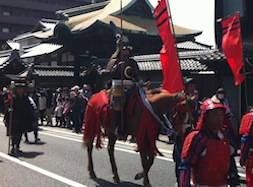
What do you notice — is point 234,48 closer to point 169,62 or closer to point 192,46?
point 169,62

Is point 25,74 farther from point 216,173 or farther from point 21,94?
point 216,173

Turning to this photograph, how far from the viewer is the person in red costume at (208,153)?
3.30 m

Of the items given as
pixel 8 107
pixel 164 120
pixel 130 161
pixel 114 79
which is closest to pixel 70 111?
pixel 8 107

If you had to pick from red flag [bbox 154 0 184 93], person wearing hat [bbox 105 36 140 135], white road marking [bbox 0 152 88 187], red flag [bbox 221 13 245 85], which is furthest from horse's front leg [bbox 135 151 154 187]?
red flag [bbox 221 13 245 85]

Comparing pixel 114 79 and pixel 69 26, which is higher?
pixel 69 26

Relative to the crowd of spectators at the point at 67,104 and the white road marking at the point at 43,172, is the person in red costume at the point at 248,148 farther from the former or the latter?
the crowd of spectators at the point at 67,104

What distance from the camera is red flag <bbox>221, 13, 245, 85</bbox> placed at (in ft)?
17.3

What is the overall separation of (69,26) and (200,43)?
10.8m

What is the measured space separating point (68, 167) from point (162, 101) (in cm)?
297

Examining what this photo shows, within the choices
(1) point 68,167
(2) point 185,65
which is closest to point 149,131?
(1) point 68,167

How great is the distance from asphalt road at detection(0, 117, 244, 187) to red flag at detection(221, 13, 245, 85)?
258 cm

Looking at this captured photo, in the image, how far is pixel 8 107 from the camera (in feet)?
35.2

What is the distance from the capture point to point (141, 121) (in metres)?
6.54

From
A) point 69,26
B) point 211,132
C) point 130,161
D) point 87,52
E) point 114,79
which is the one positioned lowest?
point 130,161
